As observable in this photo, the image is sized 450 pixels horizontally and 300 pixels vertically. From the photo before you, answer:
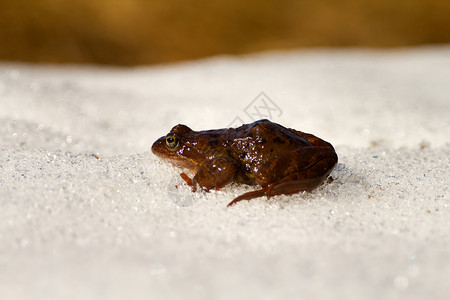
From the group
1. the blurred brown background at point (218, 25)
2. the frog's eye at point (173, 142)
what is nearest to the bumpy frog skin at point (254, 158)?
the frog's eye at point (173, 142)

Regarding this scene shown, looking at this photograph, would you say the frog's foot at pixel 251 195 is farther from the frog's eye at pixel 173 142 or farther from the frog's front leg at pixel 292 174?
the frog's eye at pixel 173 142

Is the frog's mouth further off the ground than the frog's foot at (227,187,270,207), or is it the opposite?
the frog's foot at (227,187,270,207)

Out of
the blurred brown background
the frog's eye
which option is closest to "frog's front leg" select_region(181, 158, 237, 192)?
the frog's eye

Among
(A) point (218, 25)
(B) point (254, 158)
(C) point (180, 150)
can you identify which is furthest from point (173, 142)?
(A) point (218, 25)

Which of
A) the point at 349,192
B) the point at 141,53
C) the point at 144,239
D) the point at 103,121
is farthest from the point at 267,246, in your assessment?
the point at 141,53

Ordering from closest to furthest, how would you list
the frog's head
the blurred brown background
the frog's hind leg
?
the frog's hind leg
the frog's head
the blurred brown background

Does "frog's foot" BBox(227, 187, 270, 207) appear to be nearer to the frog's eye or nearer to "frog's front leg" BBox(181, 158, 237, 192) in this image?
"frog's front leg" BBox(181, 158, 237, 192)

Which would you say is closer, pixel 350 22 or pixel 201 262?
pixel 201 262

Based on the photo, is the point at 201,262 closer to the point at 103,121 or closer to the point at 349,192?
the point at 349,192
